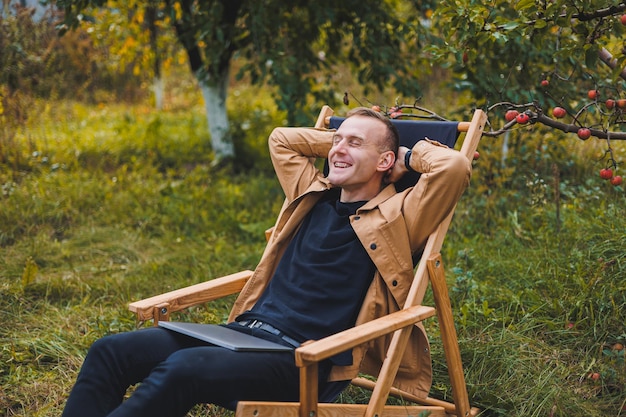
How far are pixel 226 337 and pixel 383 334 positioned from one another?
602 mm

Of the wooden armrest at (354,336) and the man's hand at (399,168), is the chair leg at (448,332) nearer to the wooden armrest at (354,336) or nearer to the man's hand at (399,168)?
the wooden armrest at (354,336)

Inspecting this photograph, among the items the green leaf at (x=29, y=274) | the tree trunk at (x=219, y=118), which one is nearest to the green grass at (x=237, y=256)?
the green leaf at (x=29, y=274)

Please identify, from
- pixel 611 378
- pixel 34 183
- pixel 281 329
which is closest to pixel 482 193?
pixel 611 378

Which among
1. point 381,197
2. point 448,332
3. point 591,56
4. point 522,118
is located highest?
point 591,56

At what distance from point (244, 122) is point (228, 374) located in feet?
18.9

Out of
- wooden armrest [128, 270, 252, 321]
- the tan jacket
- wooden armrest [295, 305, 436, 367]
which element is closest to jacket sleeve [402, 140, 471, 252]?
the tan jacket

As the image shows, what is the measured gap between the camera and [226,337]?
2.70 meters

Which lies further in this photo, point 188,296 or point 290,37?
point 290,37

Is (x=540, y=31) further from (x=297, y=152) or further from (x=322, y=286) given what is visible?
(x=322, y=286)

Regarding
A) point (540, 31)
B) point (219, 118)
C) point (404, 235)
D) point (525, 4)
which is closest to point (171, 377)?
point (404, 235)

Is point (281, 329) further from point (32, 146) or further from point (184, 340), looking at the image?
point (32, 146)

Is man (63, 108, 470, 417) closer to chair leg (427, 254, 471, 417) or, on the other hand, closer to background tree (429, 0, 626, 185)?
chair leg (427, 254, 471, 417)

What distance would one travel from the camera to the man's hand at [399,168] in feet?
10.3

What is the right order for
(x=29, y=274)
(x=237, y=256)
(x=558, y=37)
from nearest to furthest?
(x=558, y=37), (x=29, y=274), (x=237, y=256)
